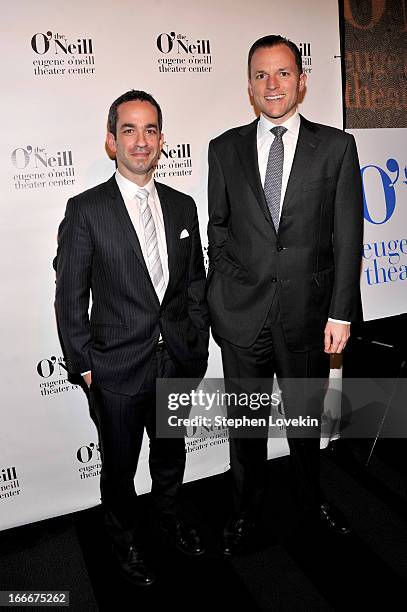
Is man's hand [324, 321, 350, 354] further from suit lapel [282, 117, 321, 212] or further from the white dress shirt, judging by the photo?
suit lapel [282, 117, 321, 212]

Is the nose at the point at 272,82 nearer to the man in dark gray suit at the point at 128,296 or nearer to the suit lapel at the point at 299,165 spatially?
the suit lapel at the point at 299,165

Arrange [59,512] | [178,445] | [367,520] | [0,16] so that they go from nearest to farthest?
[0,16] < [178,445] < [367,520] < [59,512]

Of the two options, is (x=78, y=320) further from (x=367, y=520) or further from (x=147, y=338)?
(x=367, y=520)

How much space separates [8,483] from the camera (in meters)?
2.77

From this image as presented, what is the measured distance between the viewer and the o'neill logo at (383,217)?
3.22 m

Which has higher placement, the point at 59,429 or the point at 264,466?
the point at 59,429

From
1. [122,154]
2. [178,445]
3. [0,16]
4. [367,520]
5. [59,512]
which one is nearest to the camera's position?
[122,154]

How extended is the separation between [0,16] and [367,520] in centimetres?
292

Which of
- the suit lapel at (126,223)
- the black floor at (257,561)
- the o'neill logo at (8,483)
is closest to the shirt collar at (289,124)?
the suit lapel at (126,223)

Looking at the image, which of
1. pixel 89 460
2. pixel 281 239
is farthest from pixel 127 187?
pixel 89 460

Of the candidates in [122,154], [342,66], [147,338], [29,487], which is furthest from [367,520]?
[342,66]

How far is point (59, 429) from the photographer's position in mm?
2828

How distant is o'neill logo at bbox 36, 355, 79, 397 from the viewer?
272cm

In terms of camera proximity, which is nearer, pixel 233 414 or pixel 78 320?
pixel 78 320
